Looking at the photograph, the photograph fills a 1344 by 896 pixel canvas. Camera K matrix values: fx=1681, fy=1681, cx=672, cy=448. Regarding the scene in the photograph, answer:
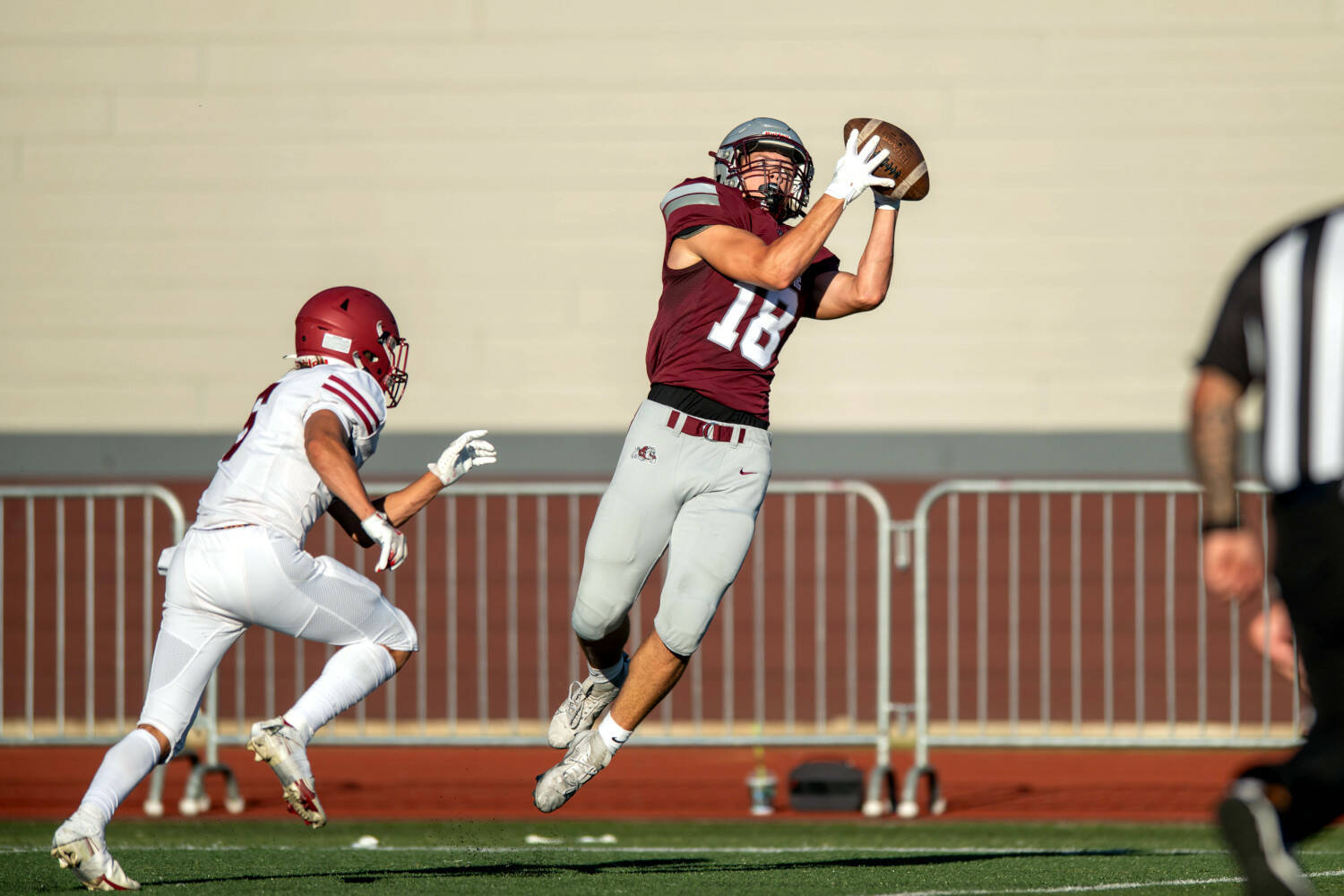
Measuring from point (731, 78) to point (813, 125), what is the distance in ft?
1.90

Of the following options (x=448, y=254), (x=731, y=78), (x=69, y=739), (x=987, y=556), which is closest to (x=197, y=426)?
(x=448, y=254)

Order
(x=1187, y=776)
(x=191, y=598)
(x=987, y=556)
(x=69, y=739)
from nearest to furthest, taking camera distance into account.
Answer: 1. (x=191, y=598)
2. (x=69, y=739)
3. (x=1187, y=776)
4. (x=987, y=556)

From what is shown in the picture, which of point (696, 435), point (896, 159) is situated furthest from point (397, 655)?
point (896, 159)

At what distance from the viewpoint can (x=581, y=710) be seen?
5.66 meters

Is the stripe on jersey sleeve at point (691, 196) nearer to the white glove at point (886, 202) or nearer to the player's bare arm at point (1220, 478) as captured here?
the white glove at point (886, 202)

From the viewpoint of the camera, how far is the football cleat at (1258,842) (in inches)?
118

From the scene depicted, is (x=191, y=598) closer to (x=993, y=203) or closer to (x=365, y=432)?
(x=365, y=432)

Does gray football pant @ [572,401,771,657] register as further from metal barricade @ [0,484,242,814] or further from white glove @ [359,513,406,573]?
Result: metal barricade @ [0,484,242,814]

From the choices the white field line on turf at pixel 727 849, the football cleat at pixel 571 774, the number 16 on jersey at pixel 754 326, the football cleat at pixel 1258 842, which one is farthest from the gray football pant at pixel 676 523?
the football cleat at pixel 1258 842

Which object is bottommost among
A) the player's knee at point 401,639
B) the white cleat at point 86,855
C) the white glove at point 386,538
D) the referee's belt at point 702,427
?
the white cleat at point 86,855

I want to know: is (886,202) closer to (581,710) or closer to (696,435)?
(696,435)

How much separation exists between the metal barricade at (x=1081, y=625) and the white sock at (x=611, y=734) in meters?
4.53

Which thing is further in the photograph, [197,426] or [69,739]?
[197,426]

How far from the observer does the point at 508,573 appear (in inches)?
387
